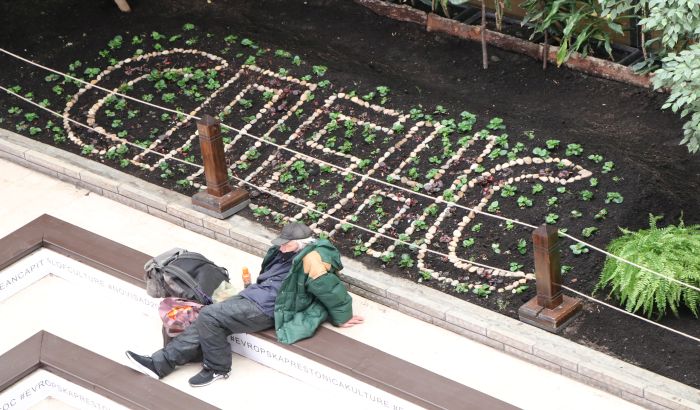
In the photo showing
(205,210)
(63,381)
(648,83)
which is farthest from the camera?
(648,83)

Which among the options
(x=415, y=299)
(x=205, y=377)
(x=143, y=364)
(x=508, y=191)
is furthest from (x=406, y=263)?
(x=143, y=364)

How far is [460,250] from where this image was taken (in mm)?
10383

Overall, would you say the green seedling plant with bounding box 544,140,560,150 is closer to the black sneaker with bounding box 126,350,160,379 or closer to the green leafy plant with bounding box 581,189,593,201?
the green leafy plant with bounding box 581,189,593,201

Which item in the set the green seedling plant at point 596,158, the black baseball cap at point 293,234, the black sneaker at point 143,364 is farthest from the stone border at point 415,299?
the green seedling plant at point 596,158

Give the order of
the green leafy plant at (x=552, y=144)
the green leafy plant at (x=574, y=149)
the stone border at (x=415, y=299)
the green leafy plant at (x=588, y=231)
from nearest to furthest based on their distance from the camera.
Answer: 1. the stone border at (x=415, y=299)
2. the green leafy plant at (x=588, y=231)
3. the green leafy plant at (x=574, y=149)
4. the green leafy plant at (x=552, y=144)

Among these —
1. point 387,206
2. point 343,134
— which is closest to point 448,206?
point 387,206

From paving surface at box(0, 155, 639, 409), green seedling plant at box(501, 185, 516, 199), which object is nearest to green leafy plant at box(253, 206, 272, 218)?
paving surface at box(0, 155, 639, 409)

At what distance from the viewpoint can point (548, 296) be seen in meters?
9.41

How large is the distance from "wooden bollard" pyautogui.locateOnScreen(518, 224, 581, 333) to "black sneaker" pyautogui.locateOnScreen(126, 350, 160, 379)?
2.70 meters

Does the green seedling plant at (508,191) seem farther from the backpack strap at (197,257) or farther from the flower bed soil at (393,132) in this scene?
the backpack strap at (197,257)

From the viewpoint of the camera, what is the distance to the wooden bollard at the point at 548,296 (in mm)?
9133

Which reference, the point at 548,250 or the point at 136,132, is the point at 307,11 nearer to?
the point at 136,132

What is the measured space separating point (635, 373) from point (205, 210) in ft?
13.2

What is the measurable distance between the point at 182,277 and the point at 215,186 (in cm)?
155
